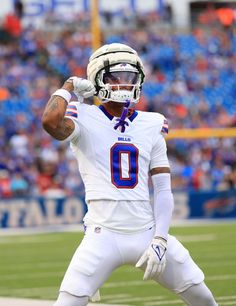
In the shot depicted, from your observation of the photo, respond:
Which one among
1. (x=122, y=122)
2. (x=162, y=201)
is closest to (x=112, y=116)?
(x=122, y=122)

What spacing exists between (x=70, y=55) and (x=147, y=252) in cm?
1777

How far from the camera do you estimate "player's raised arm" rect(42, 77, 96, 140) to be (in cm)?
473

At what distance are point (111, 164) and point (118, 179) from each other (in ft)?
0.26

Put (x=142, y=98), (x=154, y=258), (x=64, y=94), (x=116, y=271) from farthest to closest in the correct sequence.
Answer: (x=142, y=98), (x=116, y=271), (x=64, y=94), (x=154, y=258)

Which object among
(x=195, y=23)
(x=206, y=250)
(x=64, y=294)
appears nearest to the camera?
(x=64, y=294)

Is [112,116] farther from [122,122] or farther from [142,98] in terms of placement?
[142,98]

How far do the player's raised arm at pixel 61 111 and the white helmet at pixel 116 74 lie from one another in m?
0.12

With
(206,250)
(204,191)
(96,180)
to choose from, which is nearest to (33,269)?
(206,250)

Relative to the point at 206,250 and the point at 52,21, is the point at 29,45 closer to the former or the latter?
the point at 52,21

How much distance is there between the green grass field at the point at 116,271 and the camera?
7965mm

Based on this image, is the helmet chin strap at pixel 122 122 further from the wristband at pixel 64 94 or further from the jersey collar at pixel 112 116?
the wristband at pixel 64 94

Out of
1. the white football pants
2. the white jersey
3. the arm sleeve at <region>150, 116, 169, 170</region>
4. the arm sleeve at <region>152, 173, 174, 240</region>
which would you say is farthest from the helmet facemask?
the white football pants

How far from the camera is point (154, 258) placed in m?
4.70

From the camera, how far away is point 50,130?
15.5 feet
